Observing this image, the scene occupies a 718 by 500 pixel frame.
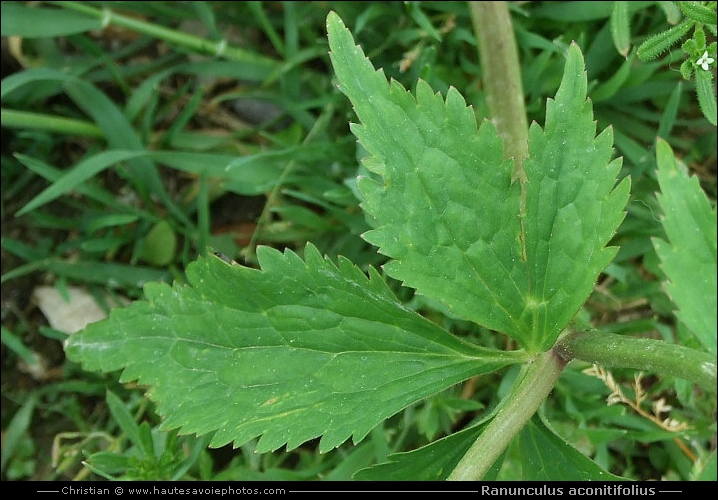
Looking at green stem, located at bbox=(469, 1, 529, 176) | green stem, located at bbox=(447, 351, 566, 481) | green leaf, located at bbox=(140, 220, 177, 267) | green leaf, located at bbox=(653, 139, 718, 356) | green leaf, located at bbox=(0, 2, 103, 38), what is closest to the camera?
green leaf, located at bbox=(653, 139, 718, 356)

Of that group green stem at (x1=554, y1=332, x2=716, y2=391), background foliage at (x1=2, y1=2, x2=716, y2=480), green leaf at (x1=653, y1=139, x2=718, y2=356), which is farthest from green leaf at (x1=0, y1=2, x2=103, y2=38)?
green leaf at (x1=653, y1=139, x2=718, y2=356)

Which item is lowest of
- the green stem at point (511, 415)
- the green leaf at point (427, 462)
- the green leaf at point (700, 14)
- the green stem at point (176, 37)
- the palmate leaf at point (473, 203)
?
the green leaf at point (427, 462)

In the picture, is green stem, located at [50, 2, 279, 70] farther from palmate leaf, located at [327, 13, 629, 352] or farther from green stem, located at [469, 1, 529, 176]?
palmate leaf, located at [327, 13, 629, 352]

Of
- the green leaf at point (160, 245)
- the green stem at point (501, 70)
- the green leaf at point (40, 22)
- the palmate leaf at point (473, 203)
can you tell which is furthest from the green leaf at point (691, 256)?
the green leaf at point (40, 22)

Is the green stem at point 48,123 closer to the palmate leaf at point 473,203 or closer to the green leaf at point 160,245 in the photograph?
the green leaf at point 160,245

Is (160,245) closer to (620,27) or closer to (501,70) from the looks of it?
(501,70)

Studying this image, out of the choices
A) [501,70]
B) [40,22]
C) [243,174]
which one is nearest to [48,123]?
[40,22]

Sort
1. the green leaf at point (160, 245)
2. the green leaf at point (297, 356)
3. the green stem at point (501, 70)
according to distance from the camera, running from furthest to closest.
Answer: the green leaf at point (160, 245)
the green stem at point (501, 70)
the green leaf at point (297, 356)

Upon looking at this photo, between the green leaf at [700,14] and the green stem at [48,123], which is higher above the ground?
the green leaf at [700,14]
